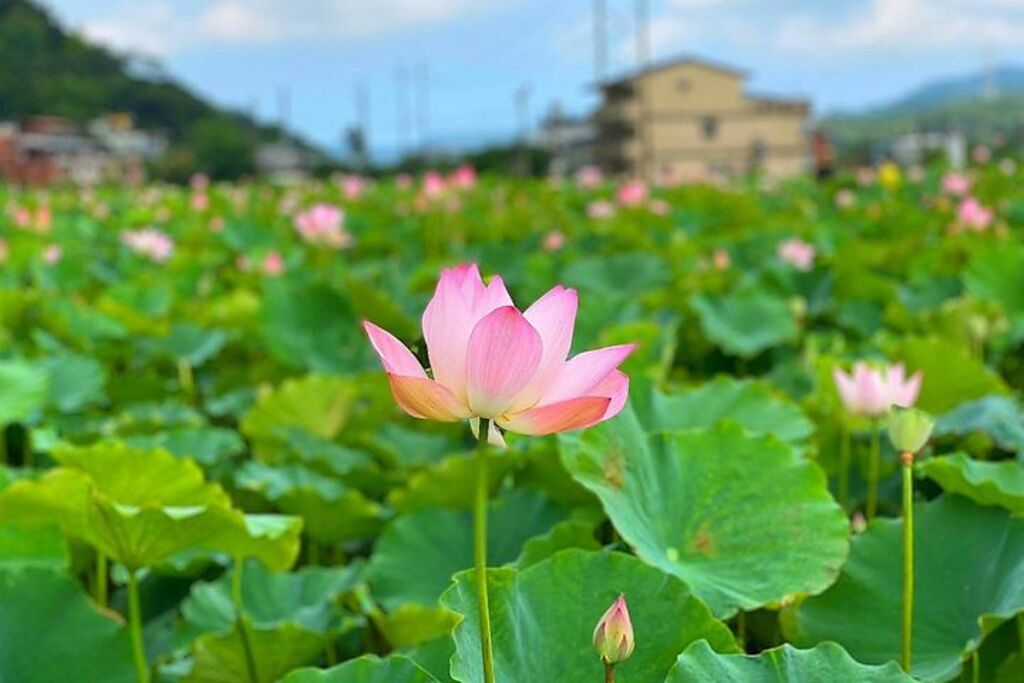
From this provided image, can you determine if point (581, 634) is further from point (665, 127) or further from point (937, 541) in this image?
point (665, 127)

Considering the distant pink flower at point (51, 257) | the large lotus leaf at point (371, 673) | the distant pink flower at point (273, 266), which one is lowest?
the large lotus leaf at point (371, 673)

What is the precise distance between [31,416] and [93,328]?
0.66 meters

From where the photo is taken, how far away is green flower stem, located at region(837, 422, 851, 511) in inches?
51.8

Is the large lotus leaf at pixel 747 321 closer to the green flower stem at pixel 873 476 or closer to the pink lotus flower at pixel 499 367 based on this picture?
the green flower stem at pixel 873 476

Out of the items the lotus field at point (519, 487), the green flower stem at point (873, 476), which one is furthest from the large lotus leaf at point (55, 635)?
the green flower stem at point (873, 476)

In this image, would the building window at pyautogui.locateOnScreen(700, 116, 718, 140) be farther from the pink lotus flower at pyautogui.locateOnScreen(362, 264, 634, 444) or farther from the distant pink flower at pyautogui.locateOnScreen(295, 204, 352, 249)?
the pink lotus flower at pyautogui.locateOnScreen(362, 264, 634, 444)

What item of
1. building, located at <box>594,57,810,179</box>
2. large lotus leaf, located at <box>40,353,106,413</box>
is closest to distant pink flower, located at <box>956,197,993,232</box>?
large lotus leaf, located at <box>40,353,106,413</box>

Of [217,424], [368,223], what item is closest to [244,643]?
[217,424]

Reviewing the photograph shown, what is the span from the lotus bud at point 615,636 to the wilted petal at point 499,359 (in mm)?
108

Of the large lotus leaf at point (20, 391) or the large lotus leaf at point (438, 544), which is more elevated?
the large lotus leaf at point (20, 391)

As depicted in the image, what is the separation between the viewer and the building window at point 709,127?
1071 inches

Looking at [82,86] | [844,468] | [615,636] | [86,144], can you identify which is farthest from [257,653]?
[82,86]

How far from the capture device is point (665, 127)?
27781 mm

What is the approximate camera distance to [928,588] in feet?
2.89
